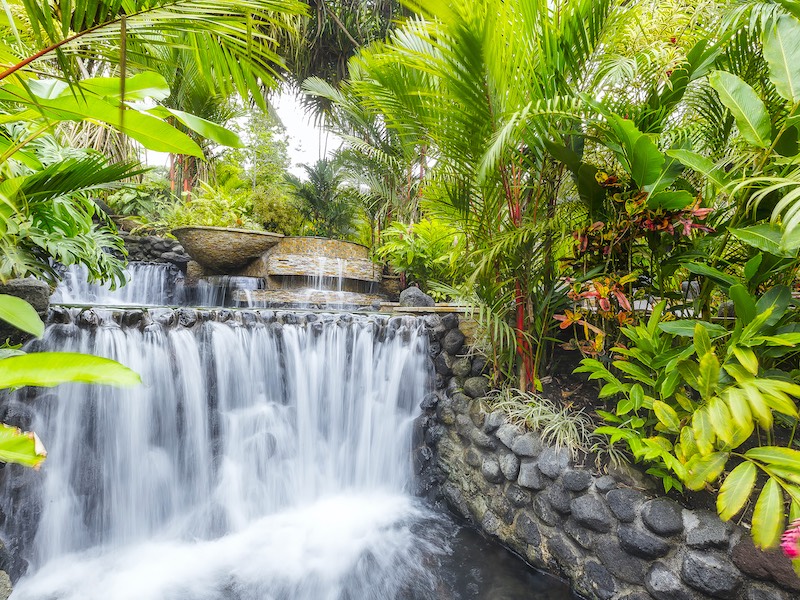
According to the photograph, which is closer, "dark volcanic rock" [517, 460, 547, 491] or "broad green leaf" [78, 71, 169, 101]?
"broad green leaf" [78, 71, 169, 101]

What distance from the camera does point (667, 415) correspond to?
70.5 inches

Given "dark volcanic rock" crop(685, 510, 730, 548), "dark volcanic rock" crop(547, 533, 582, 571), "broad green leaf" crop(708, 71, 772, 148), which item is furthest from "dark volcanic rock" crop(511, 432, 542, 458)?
"broad green leaf" crop(708, 71, 772, 148)

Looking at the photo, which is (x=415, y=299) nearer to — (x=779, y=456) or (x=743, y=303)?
(x=743, y=303)

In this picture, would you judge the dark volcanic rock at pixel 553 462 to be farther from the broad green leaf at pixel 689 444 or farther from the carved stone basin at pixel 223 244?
the carved stone basin at pixel 223 244

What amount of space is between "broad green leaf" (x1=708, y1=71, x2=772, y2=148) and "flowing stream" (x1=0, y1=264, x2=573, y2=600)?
2.42m

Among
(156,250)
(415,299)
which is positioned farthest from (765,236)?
(156,250)

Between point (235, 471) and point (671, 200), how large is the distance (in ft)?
10.7

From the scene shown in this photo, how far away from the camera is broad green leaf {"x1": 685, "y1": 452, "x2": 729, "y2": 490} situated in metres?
1.65

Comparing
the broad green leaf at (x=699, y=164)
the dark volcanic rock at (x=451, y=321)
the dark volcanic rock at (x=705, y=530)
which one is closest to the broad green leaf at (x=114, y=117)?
the broad green leaf at (x=699, y=164)

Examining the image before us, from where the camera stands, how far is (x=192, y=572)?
2387mm

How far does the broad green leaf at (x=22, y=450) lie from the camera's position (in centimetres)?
69

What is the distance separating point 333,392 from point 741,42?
3556 mm

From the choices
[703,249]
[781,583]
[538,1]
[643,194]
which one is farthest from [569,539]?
[538,1]

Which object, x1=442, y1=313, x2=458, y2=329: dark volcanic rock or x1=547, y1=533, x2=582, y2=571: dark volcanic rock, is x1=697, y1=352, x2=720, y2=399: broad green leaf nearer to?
x1=547, y1=533, x2=582, y2=571: dark volcanic rock
